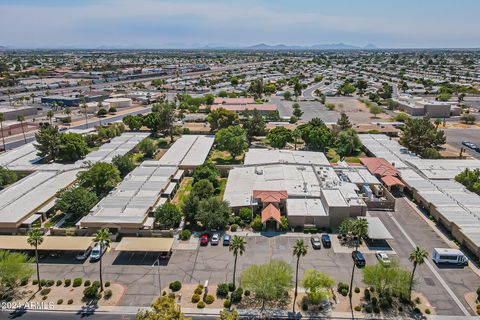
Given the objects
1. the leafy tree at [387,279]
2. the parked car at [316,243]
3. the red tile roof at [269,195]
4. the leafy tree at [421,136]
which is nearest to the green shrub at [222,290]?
the parked car at [316,243]

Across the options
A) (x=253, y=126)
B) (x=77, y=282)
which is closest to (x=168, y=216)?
(x=77, y=282)

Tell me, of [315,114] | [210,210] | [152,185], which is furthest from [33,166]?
[315,114]

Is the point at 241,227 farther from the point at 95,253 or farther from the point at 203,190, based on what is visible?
the point at 95,253

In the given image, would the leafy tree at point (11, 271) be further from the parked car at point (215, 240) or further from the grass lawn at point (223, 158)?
the grass lawn at point (223, 158)

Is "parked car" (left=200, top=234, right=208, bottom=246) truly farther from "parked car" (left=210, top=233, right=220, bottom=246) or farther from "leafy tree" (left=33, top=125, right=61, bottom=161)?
"leafy tree" (left=33, top=125, right=61, bottom=161)

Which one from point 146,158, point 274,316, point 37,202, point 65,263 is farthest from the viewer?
point 146,158

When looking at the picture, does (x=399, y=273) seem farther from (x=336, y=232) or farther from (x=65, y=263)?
(x=65, y=263)
